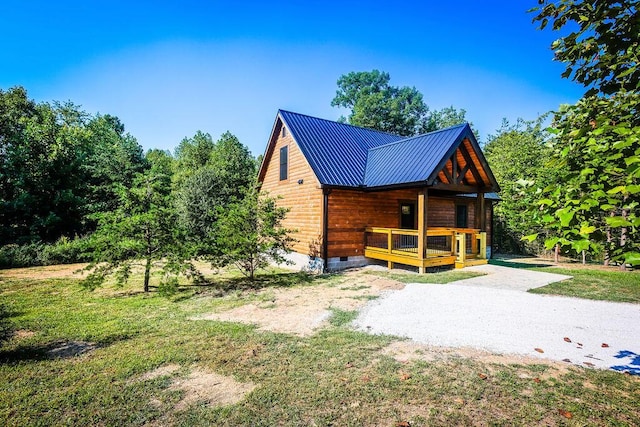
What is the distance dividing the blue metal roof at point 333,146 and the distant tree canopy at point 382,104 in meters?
21.0

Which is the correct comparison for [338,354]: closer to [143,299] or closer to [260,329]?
[260,329]

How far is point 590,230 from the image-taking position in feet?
6.25

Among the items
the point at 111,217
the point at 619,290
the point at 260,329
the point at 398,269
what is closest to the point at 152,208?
the point at 111,217

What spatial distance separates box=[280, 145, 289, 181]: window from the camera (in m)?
15.6

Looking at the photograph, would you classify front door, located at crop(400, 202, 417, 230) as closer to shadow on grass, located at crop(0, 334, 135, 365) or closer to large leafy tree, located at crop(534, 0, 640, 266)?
large leafy tree, located at crop(534, 0, 640, 266)

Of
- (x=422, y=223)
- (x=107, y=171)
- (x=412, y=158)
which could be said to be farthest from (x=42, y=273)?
(x=412, y=158)

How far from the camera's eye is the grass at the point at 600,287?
8.62 meters

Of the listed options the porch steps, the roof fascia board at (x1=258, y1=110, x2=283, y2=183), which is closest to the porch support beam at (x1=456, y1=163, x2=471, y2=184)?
the porch steps

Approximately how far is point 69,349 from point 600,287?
13923 mm

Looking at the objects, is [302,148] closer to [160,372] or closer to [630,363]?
[160,372]

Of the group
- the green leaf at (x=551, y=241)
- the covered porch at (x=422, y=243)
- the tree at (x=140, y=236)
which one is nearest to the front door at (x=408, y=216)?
the covered porch at (x=422, y=243)

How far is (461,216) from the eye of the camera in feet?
58.5

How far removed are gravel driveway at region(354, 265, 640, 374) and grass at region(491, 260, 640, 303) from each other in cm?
61

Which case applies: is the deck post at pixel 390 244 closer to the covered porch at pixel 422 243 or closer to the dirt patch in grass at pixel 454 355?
the covered porch at pixel 422 243
